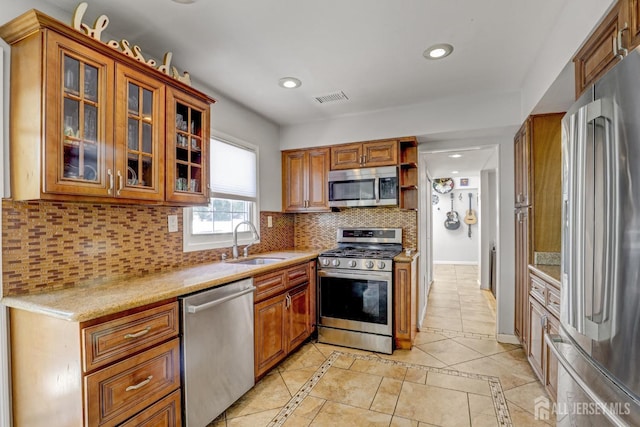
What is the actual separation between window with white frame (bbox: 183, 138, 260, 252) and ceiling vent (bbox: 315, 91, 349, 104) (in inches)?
35.1

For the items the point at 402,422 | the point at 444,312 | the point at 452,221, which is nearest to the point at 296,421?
the point at 402,422

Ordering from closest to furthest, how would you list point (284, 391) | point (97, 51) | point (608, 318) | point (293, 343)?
point (608, 318) → point (97, 51) → point (284, 391) → point (293, 343)

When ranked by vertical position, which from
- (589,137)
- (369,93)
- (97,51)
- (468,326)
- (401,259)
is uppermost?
(369,93)

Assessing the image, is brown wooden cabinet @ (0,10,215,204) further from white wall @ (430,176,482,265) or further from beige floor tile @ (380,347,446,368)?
white wall @ (430,176,482,265)

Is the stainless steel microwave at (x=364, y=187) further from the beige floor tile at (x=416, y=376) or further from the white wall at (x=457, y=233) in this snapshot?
the white wall at (x=457, y=233)

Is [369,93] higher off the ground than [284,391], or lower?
higher

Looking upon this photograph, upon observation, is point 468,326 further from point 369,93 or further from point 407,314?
point 369,93

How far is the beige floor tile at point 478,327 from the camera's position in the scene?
350 centimetres

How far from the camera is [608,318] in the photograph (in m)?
0.98

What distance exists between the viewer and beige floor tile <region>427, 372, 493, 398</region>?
2.31 metres

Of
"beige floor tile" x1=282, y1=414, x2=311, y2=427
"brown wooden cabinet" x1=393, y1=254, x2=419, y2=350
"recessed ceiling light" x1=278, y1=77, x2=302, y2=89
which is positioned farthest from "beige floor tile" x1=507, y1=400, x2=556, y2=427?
"recessed ceiling light" x1=278, y1=77, x2=302, y2=89

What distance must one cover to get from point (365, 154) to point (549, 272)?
2009mm

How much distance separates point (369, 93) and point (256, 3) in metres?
1.51

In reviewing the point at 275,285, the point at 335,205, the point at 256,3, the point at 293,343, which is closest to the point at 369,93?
the point at 335,205
